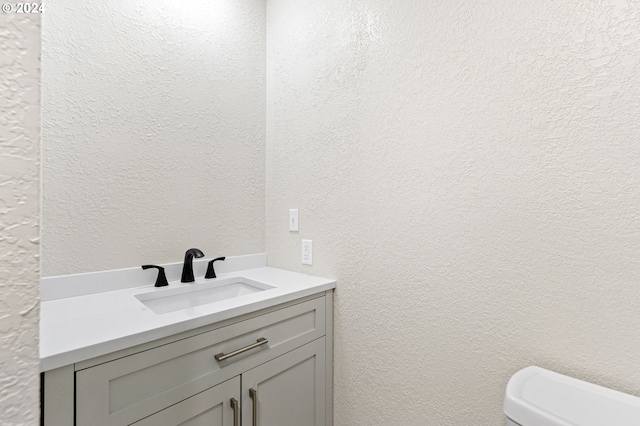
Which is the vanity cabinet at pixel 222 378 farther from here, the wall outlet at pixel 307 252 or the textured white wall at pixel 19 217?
the textured white wall at pixel 19 217

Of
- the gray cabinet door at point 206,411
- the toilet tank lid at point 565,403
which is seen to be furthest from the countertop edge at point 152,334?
the toilet tank lid at point 565,403

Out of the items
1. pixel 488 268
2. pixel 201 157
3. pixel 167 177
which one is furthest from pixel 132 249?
pixel 488 268

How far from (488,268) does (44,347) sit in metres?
1.25

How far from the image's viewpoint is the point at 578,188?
0.89 meters

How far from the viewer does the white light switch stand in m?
1.67

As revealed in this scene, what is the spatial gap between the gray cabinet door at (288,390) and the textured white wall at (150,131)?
0.67 m

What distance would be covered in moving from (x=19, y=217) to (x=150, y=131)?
1182 mm

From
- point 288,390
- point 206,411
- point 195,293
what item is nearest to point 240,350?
point 206,411

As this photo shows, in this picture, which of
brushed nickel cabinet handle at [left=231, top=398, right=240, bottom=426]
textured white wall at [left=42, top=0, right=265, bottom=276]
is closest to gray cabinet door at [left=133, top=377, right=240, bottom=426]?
brushed nickel cabinet handle at [left=231, top=398, right=240, bottom=426]

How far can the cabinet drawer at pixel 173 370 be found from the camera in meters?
0.81

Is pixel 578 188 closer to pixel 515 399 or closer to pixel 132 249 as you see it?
pixel 515 399

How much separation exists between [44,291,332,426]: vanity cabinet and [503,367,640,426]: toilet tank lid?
0.77 metres

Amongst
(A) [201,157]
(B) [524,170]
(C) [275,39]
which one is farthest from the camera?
(C) [275,39]

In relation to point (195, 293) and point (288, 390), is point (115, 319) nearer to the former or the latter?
point (195, 293)
